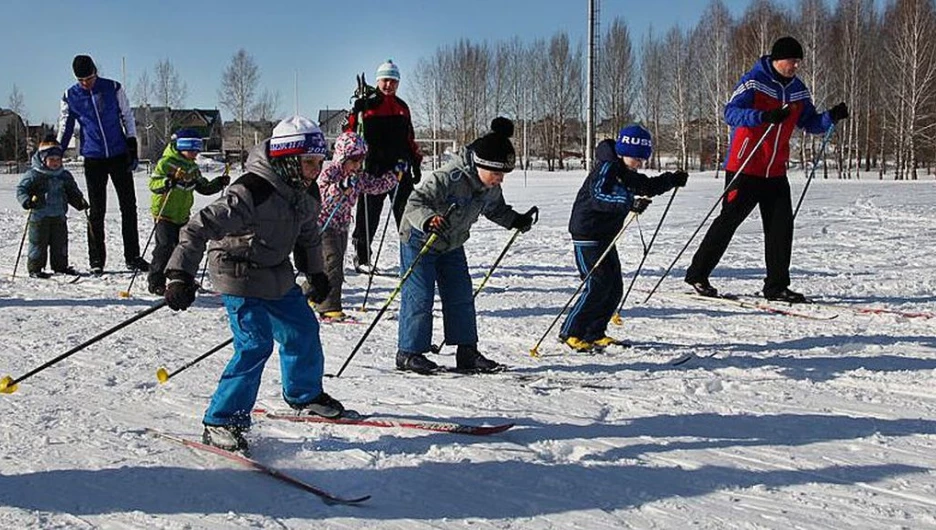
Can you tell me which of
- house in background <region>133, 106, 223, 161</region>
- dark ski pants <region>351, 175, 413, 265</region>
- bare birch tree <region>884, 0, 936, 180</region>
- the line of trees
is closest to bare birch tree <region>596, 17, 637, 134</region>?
the line of trees

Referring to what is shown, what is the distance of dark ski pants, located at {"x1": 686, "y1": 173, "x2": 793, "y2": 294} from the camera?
688cm

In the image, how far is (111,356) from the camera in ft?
16.3

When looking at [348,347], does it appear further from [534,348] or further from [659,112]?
[659,112]

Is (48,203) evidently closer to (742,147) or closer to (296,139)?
(296,139)

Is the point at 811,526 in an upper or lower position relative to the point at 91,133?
lower

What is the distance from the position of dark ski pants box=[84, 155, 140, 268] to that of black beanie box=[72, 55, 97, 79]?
0.82 m

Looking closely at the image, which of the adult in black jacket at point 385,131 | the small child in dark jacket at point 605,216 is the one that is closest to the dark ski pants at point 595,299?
the small child in dark jacket at point 605,216

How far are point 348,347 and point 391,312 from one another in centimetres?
118

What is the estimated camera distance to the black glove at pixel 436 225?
4.27 m

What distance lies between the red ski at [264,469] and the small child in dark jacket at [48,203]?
224 inches

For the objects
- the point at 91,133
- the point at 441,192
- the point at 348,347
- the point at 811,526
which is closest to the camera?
the point at 811,526

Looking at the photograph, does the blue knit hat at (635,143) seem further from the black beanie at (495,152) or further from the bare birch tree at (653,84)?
the bare birch tree at (653,84)

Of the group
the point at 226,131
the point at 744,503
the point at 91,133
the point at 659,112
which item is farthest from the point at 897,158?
the point at 226,131

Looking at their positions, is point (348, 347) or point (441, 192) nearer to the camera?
point (441, 192)
